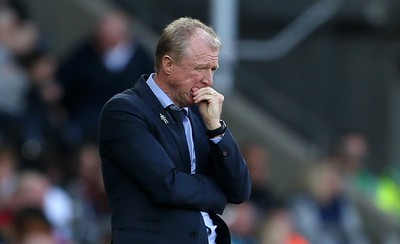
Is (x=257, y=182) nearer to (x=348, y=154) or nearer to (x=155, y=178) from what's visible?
(x=348, y=154)

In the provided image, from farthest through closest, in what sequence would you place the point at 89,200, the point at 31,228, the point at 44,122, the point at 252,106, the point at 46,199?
the point at 252,106, the point at 44,122, the point at 89,200, the point at 46,199, the point at 31,228

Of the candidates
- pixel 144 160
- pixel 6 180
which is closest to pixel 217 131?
pixel 144 160

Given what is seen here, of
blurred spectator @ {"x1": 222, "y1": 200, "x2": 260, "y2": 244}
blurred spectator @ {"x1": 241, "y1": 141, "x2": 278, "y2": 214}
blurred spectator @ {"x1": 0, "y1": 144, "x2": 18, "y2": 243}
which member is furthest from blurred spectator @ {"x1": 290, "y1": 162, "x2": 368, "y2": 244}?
blurred spectator @ {"x1": 0, "y1": 144, "x2": 18, "y2": 243}

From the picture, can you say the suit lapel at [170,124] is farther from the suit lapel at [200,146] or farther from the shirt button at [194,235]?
the shirt button at [194,235]

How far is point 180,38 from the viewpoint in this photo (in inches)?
199

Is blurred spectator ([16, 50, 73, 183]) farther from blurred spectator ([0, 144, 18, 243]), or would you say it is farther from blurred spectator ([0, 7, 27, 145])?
blurred spectator ([0, 144, 18, 243])

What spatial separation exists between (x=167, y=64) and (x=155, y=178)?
45 cm

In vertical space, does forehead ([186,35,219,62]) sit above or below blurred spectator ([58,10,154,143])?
above

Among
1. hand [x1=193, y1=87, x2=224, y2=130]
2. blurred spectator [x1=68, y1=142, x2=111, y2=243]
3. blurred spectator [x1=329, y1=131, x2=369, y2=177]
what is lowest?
blurred spectator [x1=329, y1=131, x2=369, y2=177]

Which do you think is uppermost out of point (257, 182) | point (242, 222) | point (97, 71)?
point (97, 71)

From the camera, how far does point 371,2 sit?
51.9 ft

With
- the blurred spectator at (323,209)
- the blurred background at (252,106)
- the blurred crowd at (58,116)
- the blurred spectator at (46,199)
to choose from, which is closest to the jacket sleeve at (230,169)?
the blurred background at (252,106)

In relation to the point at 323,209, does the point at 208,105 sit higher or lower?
higher

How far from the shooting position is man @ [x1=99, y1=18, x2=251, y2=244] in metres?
5.07
